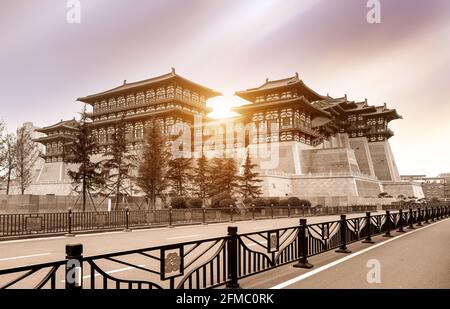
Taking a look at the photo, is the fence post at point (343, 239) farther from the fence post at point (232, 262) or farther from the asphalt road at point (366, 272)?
the fence post at point (232, 262)

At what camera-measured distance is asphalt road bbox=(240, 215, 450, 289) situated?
6602mm

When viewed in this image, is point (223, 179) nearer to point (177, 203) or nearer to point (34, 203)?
point (177, 203)

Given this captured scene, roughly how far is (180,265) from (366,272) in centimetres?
431

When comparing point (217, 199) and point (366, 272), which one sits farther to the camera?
point (217, 199)

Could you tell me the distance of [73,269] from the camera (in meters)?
3.71

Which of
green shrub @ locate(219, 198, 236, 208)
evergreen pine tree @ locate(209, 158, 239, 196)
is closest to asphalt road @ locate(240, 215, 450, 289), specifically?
green shrub @ locate(219, 198, 236, 208)

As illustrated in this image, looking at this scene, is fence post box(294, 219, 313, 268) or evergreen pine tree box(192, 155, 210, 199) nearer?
fence post box(294, 219, 313, 268)

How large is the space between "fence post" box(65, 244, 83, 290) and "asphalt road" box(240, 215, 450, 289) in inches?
137

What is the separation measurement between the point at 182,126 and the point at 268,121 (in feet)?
46.9

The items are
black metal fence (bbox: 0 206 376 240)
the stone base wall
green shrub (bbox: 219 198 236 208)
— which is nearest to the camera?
black metal fence (bbox: 0 206 376 240)

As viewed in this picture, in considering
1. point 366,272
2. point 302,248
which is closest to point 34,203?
point 302,248

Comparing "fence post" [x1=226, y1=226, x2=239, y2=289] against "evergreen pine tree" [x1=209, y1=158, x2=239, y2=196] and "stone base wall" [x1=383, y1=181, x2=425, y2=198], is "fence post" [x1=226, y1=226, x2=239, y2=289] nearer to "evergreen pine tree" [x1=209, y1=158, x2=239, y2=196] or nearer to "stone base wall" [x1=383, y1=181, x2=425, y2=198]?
"evergreen pine tree" [x1=209, y1=158, x2=239, y2=196]

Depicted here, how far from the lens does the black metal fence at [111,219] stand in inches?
634

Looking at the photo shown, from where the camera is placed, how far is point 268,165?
57.9 m
